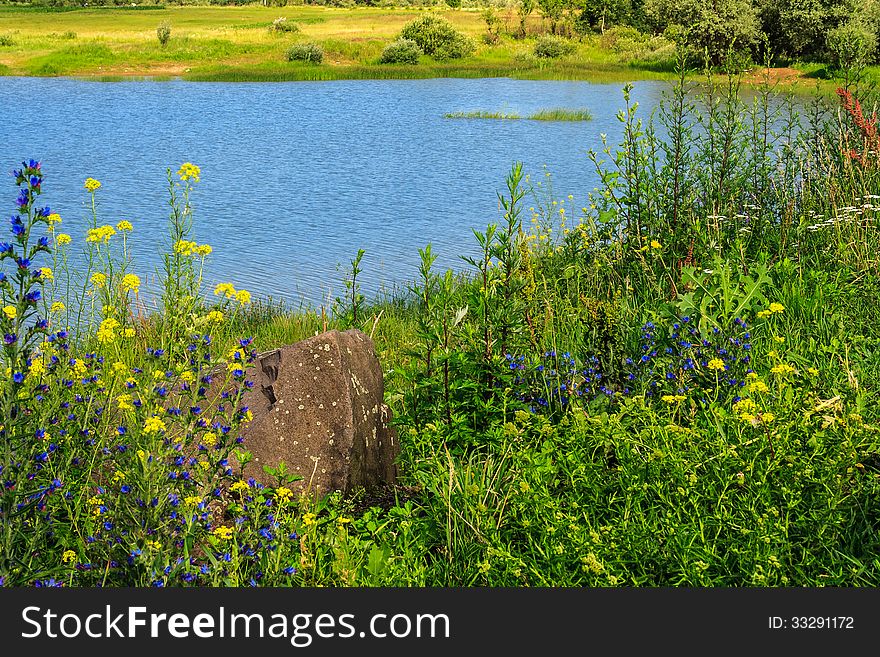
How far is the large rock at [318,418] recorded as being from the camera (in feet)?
13.0

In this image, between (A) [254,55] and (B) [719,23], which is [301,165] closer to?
(B) [719,23]

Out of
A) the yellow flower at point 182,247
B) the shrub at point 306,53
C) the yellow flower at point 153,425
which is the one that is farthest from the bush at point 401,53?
the yellow flower at point 153,425

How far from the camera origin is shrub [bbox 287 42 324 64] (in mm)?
45156

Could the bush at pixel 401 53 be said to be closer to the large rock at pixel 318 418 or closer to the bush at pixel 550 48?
the bush at pixel 550 48

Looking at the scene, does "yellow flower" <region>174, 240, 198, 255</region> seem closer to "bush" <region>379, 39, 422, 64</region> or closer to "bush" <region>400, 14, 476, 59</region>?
→ "bush" <region>379, 39, 422, 64</region>

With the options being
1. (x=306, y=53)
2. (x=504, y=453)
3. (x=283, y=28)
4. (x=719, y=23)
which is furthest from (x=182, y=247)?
(x=283, y=28)

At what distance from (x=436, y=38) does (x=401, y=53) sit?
4.16 metres

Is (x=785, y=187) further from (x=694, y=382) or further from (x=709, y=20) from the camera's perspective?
(x=709, y=20)

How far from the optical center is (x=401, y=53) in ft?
149

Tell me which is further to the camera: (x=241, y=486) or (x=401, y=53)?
(x=401, y=53)

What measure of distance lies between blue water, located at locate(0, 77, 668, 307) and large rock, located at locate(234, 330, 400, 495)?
12.0ft

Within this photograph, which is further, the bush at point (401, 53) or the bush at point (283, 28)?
the bush at point (283, 28)

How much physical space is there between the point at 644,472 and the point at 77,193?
13605 mm

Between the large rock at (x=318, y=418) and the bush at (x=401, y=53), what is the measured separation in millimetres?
43403
